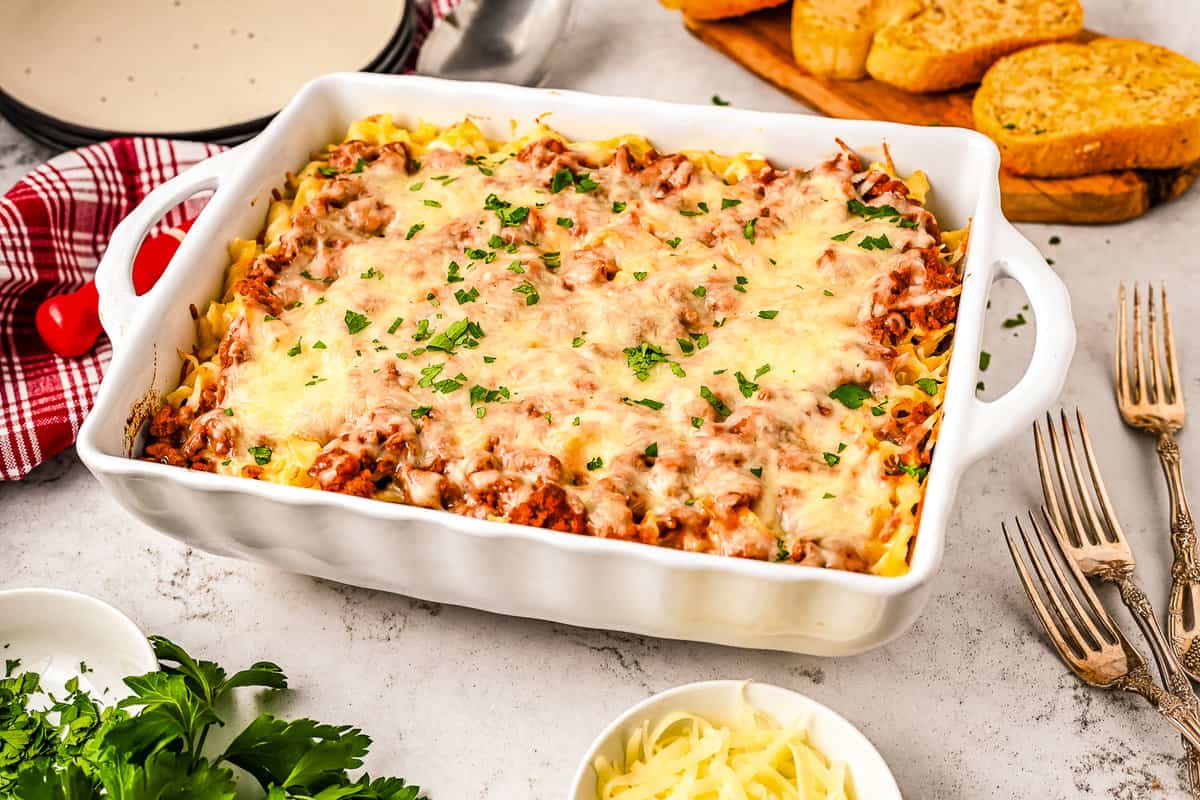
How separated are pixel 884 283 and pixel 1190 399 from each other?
1.08 metres

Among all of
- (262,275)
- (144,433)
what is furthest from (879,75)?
(144,433)

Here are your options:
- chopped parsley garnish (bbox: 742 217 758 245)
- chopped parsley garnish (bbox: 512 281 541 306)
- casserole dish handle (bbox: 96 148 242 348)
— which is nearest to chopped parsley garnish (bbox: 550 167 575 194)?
chopped parsley garnish (bbox: 512 281 541 306)

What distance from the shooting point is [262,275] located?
9.77 ft

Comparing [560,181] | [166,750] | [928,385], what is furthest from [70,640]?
[928,385]

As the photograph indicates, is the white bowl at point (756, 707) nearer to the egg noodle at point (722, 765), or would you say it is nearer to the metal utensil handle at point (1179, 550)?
the egg noodle at point (722, 765)

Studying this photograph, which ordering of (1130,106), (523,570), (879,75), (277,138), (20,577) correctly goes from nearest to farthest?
1. (523,570)
2. (20,577)
3. (277,138)
4. (1130,106)
5. (879,75)

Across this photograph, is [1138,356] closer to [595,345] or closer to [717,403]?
[717,403]

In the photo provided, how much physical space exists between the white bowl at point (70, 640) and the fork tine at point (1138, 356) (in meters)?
2.51

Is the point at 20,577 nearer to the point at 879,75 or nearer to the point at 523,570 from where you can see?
the point at 523,570

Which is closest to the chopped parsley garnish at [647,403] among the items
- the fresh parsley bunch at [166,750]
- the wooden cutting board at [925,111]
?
the fresh parsley bunch at [166,750]

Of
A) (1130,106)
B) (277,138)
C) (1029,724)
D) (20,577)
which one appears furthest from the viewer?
(1130,106)

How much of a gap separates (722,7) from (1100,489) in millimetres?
2283

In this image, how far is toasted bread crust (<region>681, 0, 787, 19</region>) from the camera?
434 cm

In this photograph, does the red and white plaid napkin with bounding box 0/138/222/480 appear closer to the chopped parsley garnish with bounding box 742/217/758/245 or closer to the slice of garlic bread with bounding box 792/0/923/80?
the chopped parsley garnish with bounding box 742/217/758/245
